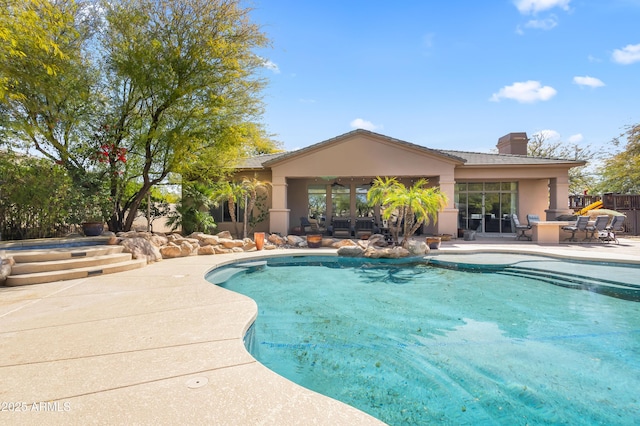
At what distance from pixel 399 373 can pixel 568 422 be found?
4.39 feet

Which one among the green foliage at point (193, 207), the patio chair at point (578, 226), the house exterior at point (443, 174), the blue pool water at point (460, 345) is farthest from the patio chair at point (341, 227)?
the patio chair at point (578, 226)

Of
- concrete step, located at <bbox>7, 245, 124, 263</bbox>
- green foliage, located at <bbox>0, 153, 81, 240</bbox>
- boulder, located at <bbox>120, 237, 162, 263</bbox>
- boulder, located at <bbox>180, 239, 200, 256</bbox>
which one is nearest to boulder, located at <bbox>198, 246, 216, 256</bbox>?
boulder, located at <bbox>180, 239, 200, 256</bbox>

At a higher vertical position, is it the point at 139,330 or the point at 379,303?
the point at 139,330

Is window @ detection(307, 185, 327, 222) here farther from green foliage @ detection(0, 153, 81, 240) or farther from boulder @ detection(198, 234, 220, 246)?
green foliage @ detection(0, 153, 81, 240)

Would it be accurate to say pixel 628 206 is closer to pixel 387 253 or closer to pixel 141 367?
pixel 387 253

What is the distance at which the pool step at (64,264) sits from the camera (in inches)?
219

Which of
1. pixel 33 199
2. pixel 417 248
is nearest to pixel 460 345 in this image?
pixel 417 248

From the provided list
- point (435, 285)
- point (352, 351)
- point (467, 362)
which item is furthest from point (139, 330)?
point (435, 285)

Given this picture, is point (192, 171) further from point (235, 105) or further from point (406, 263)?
point (406, 263)

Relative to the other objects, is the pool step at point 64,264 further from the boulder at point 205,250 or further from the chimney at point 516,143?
the chimney at point 516,143

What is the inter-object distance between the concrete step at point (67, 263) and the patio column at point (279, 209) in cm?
706

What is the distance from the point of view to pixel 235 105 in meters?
10.0

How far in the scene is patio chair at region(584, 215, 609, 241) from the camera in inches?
462

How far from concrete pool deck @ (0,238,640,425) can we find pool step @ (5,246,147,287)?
45.9 inches
